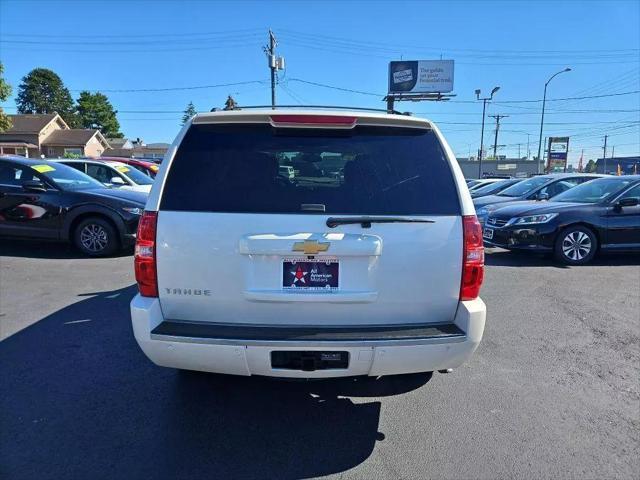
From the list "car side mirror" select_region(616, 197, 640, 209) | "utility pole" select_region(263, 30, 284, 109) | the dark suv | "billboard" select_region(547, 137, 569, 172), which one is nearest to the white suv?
"car side mirror" select_region(616, 197, 640, 209)

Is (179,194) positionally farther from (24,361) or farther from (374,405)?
(24,361)

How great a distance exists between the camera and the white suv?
249 cm

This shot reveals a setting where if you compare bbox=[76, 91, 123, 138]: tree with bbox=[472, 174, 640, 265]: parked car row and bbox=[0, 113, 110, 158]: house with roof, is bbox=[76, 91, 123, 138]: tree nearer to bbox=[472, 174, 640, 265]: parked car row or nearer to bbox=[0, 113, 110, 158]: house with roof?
bbox=[0, 113, 110, 158]: house with roof

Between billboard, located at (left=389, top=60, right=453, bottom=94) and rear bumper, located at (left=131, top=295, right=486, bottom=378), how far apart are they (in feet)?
167

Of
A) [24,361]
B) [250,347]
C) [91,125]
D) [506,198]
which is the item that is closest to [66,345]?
[24,361]

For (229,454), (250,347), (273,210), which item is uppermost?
(273,210)

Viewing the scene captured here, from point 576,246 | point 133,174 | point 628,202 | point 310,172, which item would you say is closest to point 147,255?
point 310,172

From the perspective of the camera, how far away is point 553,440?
282 cm

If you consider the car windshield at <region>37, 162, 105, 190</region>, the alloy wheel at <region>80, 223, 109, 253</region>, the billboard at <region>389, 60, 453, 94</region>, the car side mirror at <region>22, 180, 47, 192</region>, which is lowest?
the alloy wheel at <region>80, 223, 109, 253</region>

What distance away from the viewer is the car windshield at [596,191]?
811 centimetres

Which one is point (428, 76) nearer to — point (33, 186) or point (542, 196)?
point (542, 196)

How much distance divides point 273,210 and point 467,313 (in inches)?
49.8

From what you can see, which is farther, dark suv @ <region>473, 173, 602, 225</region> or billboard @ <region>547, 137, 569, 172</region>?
billboard @ <region>547, 137, 569, 172</region>

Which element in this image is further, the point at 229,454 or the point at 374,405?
the point at 374,405
